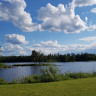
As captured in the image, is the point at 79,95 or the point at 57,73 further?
the point at 57,73

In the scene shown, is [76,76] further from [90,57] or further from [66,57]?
[90,57]

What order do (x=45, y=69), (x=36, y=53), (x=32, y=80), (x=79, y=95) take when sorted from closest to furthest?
1. (x=79, y=95)
2. (x=32, y=80)
3. (x=45, y=69)
4. (x=36, y=53)

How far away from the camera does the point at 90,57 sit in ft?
418

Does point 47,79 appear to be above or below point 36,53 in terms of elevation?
below

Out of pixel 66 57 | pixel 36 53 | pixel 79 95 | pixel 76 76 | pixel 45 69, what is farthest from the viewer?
pixel 66 57

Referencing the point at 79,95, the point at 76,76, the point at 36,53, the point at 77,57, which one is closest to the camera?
the point at 79,95

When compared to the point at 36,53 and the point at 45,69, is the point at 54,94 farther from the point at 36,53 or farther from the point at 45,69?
the point at 36,53

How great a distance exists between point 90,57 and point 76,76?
113 metres

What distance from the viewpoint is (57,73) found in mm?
18344

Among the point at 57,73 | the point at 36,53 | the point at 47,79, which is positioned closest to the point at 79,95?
the point at 47,79

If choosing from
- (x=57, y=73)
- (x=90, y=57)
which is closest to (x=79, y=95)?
(x=57, y=73)

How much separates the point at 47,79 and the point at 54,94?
875cm

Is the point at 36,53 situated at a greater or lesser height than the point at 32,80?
greater

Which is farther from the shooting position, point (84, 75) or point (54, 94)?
point (84, 75)
